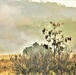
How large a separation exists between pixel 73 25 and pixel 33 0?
0.43 m

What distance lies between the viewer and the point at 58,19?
242 cm

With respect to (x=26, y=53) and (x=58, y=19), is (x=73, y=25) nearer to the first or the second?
(x=58, y=19)

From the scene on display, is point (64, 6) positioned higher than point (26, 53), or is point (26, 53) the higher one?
point (64, 6)

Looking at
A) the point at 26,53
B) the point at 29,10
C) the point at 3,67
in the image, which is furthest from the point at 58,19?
the point at 3,67

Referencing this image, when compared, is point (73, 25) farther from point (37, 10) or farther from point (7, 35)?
point (7, 35)

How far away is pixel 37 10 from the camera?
7.92 ft

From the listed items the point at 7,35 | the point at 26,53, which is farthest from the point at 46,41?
the point at 7,35

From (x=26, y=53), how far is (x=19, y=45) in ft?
0.31

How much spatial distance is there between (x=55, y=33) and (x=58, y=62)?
0.87 ft

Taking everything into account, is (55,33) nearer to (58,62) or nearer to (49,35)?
(49,35)

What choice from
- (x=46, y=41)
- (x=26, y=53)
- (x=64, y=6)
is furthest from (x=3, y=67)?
(x=64, y=6)

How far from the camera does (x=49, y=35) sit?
237 centimetres

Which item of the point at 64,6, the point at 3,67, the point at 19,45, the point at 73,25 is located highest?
the point at 64,6

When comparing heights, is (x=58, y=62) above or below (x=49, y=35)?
below
